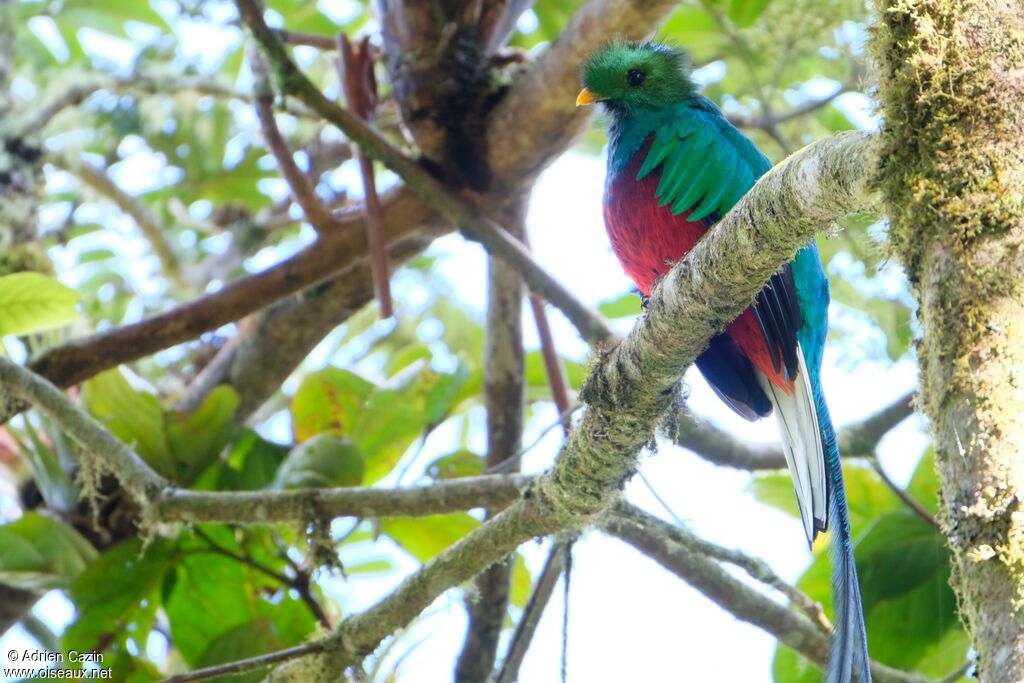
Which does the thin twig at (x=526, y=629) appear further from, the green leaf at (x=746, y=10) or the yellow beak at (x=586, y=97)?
the green leaf at (x=746, y=10)

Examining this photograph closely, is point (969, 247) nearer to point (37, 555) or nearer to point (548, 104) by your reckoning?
point (548, 104)

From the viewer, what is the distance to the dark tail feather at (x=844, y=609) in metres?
1.77

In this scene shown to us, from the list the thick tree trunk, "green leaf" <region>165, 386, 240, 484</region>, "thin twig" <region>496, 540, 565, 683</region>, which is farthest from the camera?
"green leaf" <region>165, 386, 240, 484</region>

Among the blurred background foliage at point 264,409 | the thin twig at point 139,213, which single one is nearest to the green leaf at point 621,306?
the blurred background foliage at point 264,409

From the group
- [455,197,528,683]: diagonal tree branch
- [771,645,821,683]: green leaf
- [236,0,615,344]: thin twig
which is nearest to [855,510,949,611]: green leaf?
[771,645,821,683]: green leaf

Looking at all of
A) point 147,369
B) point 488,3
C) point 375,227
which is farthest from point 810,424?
point 147,369

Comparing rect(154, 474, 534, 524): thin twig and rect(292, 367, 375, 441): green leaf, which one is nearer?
rect(154, 474, 534, 524): thin twig

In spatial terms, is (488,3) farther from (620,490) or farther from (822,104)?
(620,490)

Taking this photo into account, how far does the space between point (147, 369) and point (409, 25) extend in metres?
1.99

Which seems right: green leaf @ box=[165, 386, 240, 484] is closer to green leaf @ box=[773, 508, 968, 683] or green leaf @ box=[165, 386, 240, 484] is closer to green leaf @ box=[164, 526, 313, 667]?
green leaf @ box=[164, 526, 313, 667]

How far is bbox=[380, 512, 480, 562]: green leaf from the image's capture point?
10.3ft

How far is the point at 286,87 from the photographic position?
126 inches

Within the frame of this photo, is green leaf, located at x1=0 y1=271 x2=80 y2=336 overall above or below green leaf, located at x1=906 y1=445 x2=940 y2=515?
above

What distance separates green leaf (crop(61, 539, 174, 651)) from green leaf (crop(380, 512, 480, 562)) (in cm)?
65
